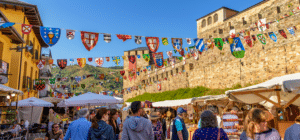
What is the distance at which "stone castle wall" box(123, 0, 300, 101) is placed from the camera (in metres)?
14.1

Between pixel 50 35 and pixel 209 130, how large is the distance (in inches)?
267

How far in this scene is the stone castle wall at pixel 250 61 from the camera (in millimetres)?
14078

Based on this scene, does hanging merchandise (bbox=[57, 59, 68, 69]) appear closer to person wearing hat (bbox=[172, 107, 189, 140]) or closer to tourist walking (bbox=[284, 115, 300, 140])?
person wearing hat (bbox=[172, 107, 189, 140])

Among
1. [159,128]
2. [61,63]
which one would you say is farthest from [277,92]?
[61,63]

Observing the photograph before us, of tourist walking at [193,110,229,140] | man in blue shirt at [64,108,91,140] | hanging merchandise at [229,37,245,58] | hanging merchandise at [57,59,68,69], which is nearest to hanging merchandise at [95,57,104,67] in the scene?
hanging merchandise at [57,59,68,69]

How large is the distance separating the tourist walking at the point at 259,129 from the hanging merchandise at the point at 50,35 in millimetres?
6963

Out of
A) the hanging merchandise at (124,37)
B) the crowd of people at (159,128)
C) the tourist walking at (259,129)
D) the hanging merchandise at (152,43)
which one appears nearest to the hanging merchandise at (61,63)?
the hanging merchandise at (124,37)

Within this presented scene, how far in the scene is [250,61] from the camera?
17.0 m

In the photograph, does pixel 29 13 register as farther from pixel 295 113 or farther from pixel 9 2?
pixel 295 113

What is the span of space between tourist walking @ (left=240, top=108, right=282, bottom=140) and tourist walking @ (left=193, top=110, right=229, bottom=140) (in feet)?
1.07

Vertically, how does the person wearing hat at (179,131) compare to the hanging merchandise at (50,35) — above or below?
below

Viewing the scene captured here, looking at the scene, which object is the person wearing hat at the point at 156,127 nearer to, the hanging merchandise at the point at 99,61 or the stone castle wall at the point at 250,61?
the hanging merchandise at the point at 99,61

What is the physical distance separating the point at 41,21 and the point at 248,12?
1855 cm

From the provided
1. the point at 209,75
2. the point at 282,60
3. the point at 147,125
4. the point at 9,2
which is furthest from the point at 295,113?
the point at 9,2
